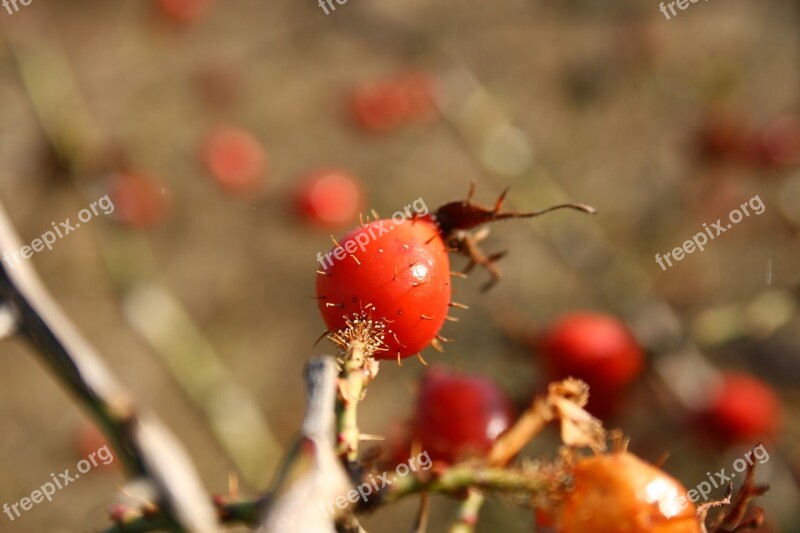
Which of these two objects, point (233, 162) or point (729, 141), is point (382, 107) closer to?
point (233, 162)

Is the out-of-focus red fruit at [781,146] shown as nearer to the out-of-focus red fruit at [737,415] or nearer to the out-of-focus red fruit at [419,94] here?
the out-of-focus red fruit at [737,415]

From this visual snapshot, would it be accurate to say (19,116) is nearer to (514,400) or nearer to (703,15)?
(514,400)

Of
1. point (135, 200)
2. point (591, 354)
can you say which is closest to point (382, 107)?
point (135, 200)

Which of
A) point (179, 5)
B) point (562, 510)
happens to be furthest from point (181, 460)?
point (179, 5)

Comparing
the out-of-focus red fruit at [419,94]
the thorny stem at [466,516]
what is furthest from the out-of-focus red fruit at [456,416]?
the out-of-focus red fruit at [419,94]

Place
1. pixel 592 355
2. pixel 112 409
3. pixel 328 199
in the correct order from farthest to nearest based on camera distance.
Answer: pixel 328 199
pixel 592 355
pixel 112 409

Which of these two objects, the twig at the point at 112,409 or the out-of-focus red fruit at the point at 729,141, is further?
the out-of-focus red fruit at the point at 729,141
